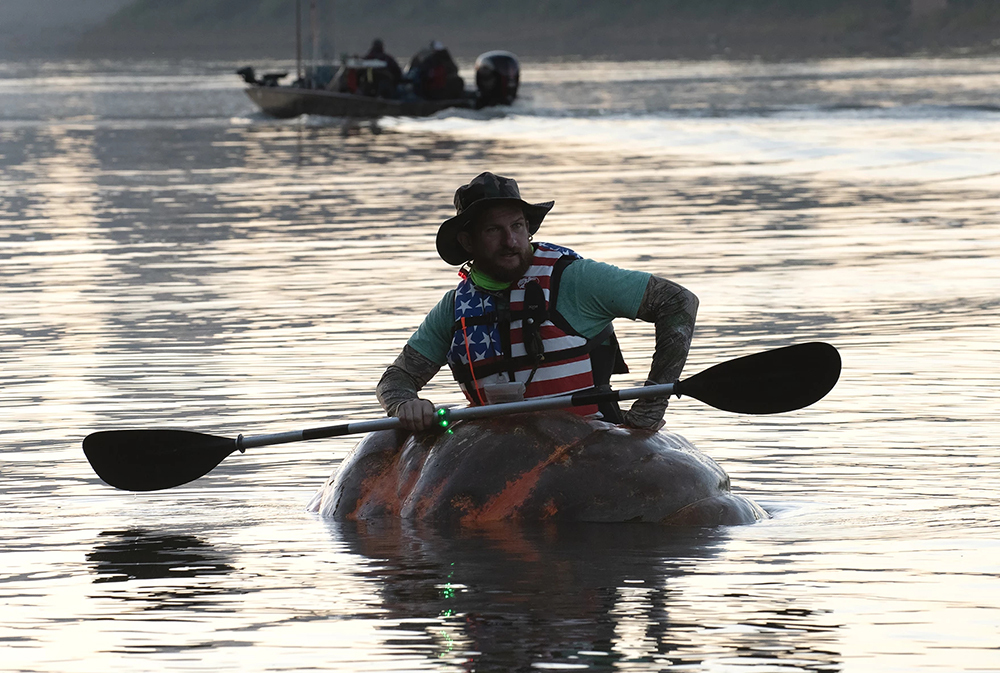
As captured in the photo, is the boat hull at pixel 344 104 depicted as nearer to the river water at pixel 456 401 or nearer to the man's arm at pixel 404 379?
the river water at pixel 456 401

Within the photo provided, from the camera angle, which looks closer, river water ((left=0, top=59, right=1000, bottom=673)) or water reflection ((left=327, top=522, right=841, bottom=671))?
water reflection ((left=327, top=522, right=841, bottom=671))

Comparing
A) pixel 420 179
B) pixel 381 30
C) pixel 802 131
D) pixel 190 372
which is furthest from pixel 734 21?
pixel 190 372

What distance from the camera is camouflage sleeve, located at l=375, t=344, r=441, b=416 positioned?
6.67 metres

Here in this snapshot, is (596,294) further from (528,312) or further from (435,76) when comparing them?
(435,76)

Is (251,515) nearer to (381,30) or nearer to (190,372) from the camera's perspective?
(190,372)

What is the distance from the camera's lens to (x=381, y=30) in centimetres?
15150

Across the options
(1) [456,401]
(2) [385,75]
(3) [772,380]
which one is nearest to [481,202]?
(3) [772,380]

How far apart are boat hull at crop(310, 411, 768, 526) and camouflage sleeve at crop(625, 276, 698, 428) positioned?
111 mm

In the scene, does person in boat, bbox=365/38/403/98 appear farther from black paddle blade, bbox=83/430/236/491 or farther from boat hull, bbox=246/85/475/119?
black paddle blade, bbox=83/430/236/491

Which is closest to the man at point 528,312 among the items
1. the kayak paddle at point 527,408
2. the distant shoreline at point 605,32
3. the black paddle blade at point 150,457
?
the kayak paddle at point 527,408

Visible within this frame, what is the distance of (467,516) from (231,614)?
4.15 ft

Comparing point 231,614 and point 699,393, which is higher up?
point 699,393

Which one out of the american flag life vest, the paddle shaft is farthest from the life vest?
the paddle shaft

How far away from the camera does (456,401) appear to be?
9.08 meters
